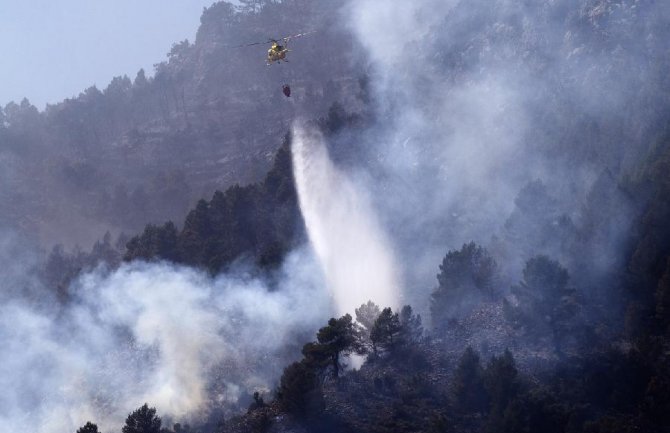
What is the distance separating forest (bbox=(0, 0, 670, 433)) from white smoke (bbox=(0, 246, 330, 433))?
179 millimetres

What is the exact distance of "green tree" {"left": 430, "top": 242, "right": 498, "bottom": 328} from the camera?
45188 mm

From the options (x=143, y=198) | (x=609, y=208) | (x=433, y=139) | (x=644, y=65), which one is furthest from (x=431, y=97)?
(x=143, y=198)

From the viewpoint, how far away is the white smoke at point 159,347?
47438mm

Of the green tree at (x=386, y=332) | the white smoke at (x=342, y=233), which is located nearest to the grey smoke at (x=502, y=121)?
the white smoke at (x=342, y=233)

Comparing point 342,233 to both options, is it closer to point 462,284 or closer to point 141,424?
point 462,284

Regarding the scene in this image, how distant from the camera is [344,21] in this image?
402ft

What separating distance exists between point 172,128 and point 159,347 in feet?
215

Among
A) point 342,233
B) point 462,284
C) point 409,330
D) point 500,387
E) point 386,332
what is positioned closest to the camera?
point 500,387

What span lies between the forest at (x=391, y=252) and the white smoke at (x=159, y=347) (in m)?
0.18

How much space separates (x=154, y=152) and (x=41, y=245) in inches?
942

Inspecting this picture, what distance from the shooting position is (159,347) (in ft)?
168

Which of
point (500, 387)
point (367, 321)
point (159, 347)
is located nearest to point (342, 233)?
point (159, 347)

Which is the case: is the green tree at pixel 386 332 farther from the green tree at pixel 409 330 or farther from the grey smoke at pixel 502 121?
the grey smoke at pixel 502 121

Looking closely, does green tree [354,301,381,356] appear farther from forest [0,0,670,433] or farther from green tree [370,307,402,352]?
green tree [370,307,402,352]
